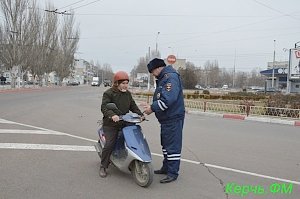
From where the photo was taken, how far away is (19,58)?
39.0 metres

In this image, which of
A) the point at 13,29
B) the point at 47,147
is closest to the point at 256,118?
the point at 47,147

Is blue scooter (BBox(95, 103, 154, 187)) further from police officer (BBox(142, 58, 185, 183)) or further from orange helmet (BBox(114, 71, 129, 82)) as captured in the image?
orange helmet (BBox(114, 71, 129, 82))

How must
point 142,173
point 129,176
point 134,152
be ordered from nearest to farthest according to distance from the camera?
point 134,152 → point 142,173 → point 129,176

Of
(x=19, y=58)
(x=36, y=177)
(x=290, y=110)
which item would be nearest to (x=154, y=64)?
(x=36, y=177)

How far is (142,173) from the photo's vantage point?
4543 mm

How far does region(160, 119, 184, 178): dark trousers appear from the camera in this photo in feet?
15.5

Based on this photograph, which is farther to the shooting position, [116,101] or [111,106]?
[116,101]

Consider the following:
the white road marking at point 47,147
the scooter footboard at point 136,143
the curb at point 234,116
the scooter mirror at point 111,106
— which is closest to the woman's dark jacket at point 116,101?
the scooter mirror at point 111,106

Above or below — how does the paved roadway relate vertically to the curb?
above

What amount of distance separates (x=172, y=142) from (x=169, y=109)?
50 cm

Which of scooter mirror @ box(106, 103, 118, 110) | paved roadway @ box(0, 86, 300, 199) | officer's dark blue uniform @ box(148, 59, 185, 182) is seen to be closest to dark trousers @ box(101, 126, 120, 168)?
paved roadway @ box(0, 86, 300, 199)

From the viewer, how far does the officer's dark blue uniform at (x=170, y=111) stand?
4.57 metres

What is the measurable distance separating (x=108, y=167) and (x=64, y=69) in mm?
59819

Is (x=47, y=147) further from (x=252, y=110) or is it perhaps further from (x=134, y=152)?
(x=252, y=110)
